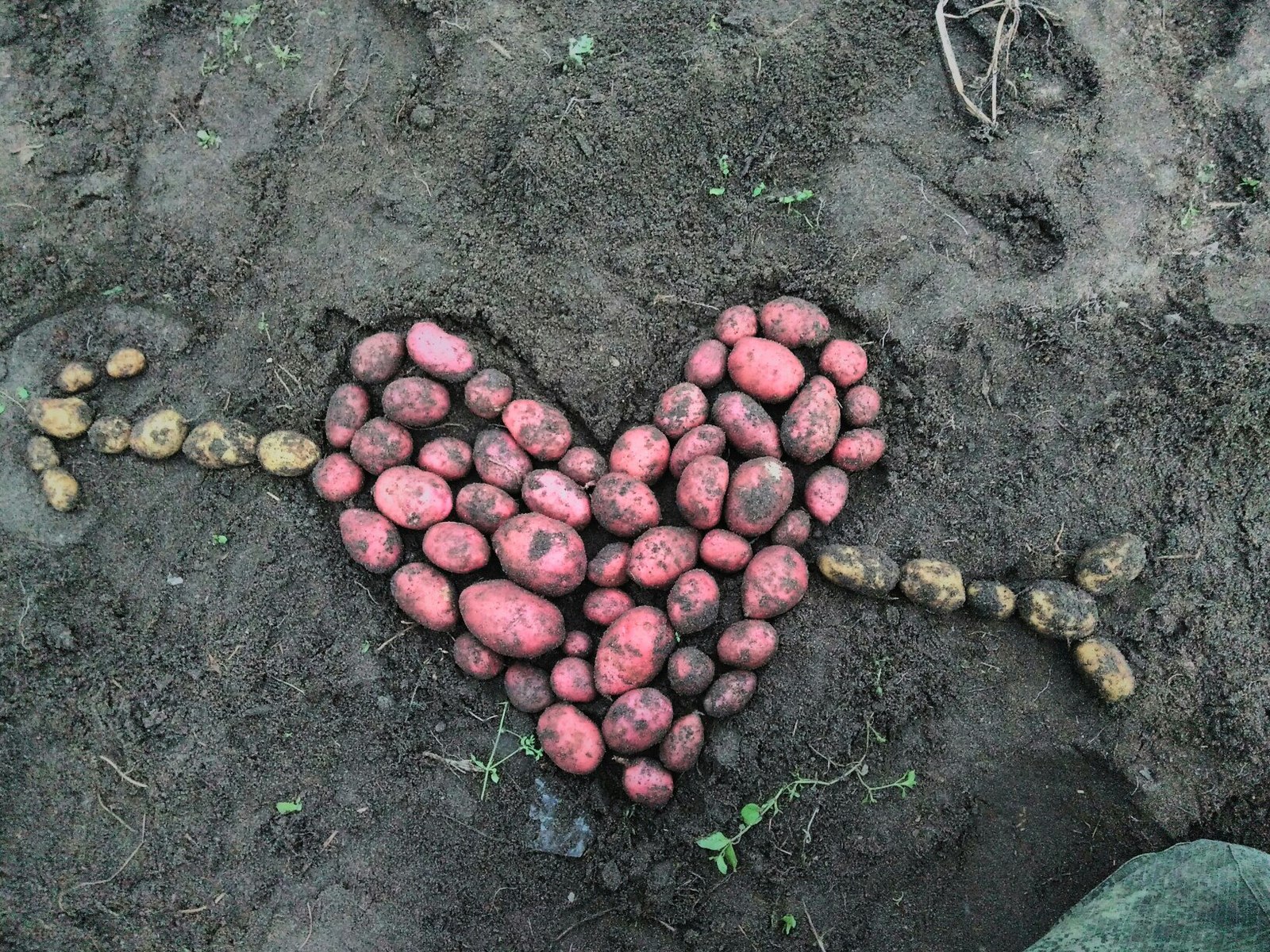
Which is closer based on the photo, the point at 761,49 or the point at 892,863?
the point at 892,863

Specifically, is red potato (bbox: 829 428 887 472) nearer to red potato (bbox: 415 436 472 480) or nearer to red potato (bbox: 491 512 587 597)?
red potato (bbox: 491 512 587 597)

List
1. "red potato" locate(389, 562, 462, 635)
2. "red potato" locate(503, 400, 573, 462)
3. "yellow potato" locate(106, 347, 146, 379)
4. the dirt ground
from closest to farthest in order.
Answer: the dirt ground → "red potato" locate(389, 562, 462, 635) → "red potato" locate(503, 400, 573, 462) → "yellow potato" locate(106, 347, 146, 379)

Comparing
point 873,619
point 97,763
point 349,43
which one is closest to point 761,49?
point 349,43

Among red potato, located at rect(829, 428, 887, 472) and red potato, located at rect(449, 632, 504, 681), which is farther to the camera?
red potato, located at rect(829, 428, 887, 472)

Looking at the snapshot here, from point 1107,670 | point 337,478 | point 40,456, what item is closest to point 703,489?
point 337,478

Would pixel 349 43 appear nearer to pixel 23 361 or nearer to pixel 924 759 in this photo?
pixel 23 361

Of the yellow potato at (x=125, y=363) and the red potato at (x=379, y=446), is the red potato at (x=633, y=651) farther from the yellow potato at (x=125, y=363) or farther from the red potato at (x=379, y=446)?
the yellow potato at (x=125, y=363)

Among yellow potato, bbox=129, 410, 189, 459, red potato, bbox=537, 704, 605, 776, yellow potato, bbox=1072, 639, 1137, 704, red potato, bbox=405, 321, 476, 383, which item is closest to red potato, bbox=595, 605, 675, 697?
red potato, bbox=537, 704, 605, 776
